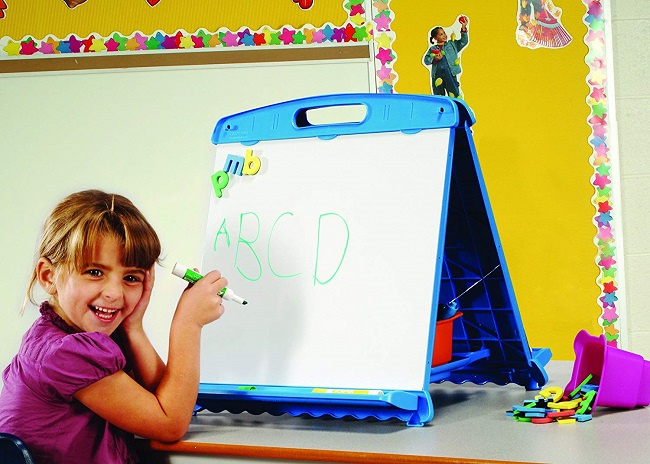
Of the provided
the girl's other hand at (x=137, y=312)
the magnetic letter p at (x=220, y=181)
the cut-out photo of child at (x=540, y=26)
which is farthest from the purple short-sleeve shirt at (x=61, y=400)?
the cut-out photo of child at (x=540, y=26)

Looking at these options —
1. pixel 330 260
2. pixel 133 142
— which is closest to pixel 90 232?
pixel 330 260

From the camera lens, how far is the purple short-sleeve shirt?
2.85ft

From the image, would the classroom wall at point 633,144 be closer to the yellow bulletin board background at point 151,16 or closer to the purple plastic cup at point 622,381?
the yellow bulletin board background at point 151,16

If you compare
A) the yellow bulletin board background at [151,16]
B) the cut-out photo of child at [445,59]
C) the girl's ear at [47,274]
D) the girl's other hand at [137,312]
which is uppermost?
the yellow bulletin board background at [151,16]

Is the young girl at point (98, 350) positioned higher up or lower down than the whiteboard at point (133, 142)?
lower down

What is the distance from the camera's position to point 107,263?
96cm

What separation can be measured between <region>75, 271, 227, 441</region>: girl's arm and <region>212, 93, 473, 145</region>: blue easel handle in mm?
249

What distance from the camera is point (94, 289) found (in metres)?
0.95

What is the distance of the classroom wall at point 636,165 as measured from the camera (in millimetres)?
2189

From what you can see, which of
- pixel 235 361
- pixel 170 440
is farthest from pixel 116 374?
pixel 235 361

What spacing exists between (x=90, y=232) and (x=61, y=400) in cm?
20

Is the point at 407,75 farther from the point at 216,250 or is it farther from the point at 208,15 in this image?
the point at 216,250

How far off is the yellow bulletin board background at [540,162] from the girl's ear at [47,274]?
5.00 feet

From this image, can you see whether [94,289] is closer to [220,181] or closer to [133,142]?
[220,181]
